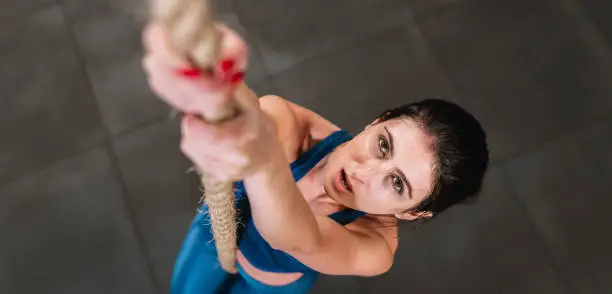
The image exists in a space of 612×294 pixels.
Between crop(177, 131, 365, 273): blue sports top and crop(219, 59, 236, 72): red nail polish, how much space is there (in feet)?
1.40

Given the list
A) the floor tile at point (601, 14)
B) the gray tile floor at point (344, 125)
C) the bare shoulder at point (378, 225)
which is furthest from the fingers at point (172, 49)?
the floor tile at point (601, 14)

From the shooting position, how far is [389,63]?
4.91 feet

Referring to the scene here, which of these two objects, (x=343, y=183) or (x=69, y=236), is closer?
(x=343, y=183)

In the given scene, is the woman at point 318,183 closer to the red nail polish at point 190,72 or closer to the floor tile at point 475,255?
the red nail polish at point 190,72

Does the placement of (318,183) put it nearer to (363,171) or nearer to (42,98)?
(363,171)

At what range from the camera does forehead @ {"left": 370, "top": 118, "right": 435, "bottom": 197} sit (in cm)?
71

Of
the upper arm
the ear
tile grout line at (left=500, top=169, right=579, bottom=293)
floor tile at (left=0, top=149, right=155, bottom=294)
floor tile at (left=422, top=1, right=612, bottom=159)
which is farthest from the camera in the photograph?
floor tile at (left=422, top=1, right=612, bottom=159)

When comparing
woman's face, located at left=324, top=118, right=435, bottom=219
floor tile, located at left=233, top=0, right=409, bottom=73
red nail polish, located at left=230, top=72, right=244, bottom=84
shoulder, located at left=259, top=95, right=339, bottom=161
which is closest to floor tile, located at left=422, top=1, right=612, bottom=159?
floor tile, located at left=233, top=0, right=409, bottom=73

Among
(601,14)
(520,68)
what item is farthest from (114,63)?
(601,14)

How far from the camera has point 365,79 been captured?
58.1 inches

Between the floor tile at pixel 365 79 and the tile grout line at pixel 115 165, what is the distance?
0.44 m

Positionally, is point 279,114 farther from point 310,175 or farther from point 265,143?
point 265,143

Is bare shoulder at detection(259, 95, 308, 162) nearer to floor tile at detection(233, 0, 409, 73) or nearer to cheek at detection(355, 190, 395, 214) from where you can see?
cheek at detection(355, 190, 395, 214)

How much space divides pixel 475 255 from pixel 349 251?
29.1 inches
